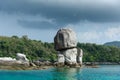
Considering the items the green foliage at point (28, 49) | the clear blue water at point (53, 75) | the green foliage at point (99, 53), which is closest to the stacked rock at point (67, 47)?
the clear blue water at point (53, 75)

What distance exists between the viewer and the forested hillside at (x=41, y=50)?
125363 mm

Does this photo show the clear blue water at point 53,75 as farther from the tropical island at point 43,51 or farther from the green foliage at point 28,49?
the green foliage at point 28,49

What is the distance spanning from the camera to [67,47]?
7919cm

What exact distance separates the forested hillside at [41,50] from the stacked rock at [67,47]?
4048cm

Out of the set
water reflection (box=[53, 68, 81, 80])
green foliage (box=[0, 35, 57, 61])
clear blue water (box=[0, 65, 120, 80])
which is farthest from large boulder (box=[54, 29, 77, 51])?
green foliage (box=[0, 35, 57, 61])

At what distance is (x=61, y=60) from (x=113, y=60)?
7971 centimetres

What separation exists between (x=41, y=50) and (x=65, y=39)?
5808 cm

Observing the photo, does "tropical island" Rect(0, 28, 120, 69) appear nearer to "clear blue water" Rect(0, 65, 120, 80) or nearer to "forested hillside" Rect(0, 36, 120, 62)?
"forested hillside" Rect(0, 36, 120, 62)

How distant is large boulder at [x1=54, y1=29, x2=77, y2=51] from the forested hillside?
40.0 meters

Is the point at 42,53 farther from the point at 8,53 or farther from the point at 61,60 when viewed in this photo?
the point at 61,60

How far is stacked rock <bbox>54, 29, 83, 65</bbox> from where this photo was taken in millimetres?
77562

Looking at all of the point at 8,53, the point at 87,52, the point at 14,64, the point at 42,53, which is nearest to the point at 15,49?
the point at 8,53

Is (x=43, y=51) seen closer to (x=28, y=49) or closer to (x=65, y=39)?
(x=28, y=49)

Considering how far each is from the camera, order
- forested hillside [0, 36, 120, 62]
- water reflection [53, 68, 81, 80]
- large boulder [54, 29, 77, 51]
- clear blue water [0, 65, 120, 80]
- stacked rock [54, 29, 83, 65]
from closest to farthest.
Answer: water reflection [53, 68, 81, 80], clear blue water [0, 65, 120, 80], stacked rock [54, 29, 83, 65], large boulder [54, 29, 77, 51], forested hillside [0, 36, 120, 62]
